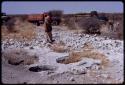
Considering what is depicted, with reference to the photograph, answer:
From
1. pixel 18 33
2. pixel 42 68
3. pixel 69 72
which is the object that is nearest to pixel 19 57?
pixel 42 68

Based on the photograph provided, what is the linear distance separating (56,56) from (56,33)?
14.1ft

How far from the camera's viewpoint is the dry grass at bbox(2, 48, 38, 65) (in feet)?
24.4

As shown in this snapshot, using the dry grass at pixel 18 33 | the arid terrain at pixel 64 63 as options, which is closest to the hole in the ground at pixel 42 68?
the arid terrain at pixel 64 63

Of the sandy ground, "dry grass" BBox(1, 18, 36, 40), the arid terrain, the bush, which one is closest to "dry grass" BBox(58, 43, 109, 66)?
the arid terrain

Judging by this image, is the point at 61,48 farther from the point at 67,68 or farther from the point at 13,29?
the point at 13,29

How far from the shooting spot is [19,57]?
7742 mm

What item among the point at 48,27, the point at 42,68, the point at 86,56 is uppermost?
the point at 48,27

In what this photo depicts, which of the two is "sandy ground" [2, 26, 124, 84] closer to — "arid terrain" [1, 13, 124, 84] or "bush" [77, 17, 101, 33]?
"arid terrain" [1, 13, 124, 84]

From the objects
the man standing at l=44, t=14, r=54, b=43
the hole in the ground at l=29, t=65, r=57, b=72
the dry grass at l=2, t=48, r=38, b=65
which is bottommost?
the hole in the ground at l=29, t=65, r=57, b=72

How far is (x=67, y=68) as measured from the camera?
6676mm

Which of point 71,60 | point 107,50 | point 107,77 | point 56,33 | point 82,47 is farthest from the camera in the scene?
point 56,33

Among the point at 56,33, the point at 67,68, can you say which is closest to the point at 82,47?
the point at 67,68

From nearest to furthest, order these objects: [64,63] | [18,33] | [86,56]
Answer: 1. [64,63]
2. [86,56]
3. [18,33]

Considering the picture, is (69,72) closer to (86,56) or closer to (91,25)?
(86,56)
